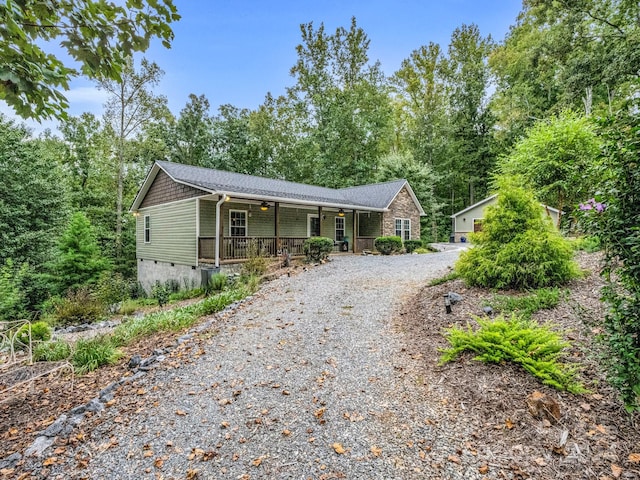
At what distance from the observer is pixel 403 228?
19859 mm

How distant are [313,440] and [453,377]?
1.75m

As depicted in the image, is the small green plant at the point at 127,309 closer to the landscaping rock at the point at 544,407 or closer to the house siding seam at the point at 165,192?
the house siding seam at the point at 165,192

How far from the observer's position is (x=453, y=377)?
3.55m

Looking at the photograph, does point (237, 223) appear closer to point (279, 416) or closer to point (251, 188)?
point (251, 188)

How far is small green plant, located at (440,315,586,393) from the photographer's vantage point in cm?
312

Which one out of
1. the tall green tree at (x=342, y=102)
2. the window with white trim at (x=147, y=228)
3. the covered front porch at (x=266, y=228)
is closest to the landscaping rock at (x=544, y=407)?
the covered front porch at (x=266, y=228)

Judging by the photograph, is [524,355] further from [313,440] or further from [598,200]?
[313,440]

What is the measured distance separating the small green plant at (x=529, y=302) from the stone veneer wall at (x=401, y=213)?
13329mm

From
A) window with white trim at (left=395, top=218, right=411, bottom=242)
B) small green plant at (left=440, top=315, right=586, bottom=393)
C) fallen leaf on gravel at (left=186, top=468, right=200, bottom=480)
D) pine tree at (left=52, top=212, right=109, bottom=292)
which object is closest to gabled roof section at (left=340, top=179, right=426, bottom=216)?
window with white trim at (left=395, top=218, right=411, bottom=242)

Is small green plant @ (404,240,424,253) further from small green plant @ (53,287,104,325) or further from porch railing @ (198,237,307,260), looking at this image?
small green plant @ (53,287,104,325)

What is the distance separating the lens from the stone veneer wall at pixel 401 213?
730 inches

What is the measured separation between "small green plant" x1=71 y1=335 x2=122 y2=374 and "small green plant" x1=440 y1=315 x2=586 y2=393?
15.2 ft

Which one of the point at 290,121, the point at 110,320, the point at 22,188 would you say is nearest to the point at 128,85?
the point at 22,188

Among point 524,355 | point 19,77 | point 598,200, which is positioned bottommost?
point 524,355
